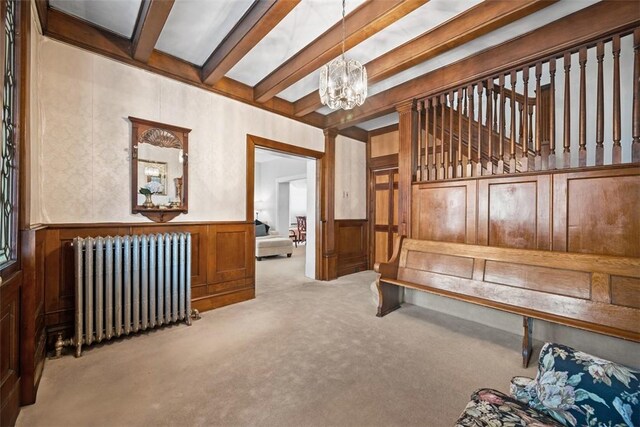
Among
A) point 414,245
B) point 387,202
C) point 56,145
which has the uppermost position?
point 56,145

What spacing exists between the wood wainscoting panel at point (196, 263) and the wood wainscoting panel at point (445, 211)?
2312 mm

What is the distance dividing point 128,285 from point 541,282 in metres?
3.74

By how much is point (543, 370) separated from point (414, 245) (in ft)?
7.31

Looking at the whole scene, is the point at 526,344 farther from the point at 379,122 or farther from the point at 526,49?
the point at 379,122

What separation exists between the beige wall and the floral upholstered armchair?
3.19 metres

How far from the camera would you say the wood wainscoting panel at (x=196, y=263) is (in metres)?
2.40

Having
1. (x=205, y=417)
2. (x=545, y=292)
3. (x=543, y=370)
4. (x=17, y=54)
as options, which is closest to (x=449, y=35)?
(x=545, y=292)

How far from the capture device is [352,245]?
216 inches

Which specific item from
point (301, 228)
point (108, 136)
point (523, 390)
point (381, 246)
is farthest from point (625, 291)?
point (301, 228)

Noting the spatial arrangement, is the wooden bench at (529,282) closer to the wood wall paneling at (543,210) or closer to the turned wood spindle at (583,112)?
the wood wall paneling at (543,210)

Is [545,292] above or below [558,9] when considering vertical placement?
below

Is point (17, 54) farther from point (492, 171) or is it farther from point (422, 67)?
point (492, 171)

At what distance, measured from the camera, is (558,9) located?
7.83 ft

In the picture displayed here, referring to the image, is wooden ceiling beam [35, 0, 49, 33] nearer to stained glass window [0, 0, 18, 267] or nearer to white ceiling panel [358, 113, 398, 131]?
stained glass window [0, 0, 18, 267]
